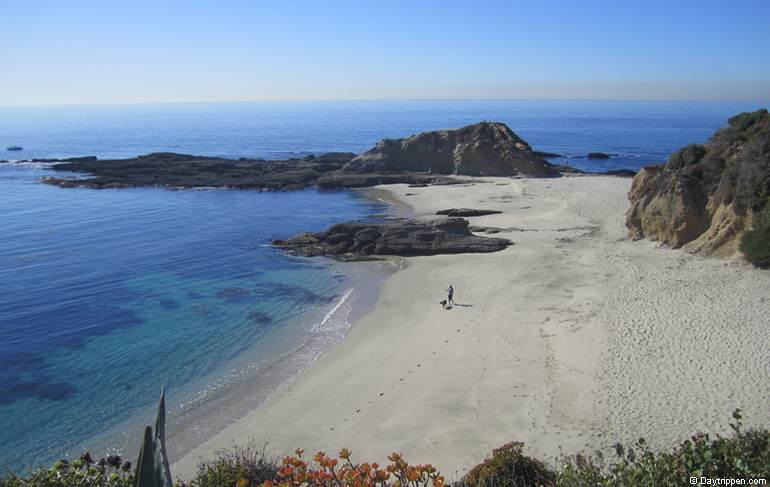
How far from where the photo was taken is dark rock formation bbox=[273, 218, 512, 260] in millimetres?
30406

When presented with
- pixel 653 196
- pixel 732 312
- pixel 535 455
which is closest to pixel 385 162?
pixel 653 196

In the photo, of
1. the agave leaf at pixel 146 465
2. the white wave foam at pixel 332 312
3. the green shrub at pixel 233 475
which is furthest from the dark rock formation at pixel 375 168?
the agave leaf at pixel 146 465

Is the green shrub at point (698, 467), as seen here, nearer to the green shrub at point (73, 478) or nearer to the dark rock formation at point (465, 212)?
the green shrub at point (73, 478)

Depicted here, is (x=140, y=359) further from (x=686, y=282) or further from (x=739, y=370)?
(x=686, y=282)

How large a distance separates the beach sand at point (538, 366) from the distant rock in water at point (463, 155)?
30929mm

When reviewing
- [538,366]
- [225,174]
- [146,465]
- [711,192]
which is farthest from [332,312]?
[225,174]

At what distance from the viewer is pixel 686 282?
20.5 m

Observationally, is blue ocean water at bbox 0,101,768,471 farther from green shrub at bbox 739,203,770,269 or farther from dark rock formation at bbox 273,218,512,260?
green shrub at bbox 739,203,770,269

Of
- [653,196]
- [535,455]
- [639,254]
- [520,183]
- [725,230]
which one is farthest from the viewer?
[520,183]

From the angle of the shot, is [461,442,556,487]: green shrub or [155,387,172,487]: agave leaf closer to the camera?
[155,387,172,487]: agave leaf

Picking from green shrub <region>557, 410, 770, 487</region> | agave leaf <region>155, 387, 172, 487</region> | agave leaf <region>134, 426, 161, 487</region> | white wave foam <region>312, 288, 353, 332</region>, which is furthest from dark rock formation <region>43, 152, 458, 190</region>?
agave leaf <region>134, 426, 161, 487</region>

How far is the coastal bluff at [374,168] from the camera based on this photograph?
186ft

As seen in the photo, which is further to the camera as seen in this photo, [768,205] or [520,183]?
[520,183]

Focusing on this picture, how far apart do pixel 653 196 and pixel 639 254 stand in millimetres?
3641
